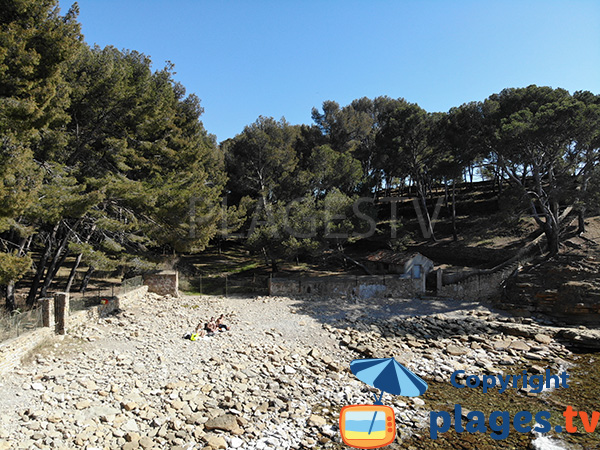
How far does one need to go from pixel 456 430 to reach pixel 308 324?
28.9 feet

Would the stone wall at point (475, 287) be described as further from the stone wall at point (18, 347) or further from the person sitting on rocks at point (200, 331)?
the stone wall at point (18, 347)

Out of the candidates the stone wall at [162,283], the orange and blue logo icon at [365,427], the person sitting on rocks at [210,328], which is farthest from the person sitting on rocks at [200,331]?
the orange and blue logo icon at [365,427]

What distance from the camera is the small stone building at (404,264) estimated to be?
24.3m

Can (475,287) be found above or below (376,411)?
above

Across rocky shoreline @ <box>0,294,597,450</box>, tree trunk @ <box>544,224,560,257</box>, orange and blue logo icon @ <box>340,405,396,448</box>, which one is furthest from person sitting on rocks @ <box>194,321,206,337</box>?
tree trunk @ <box>544,224,560,257</box>

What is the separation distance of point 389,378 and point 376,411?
0.85 meters

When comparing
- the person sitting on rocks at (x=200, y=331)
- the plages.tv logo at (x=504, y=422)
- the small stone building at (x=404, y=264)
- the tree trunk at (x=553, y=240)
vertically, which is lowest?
the plages.tv logo at (x=504, y=422)

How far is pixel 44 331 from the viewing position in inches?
489

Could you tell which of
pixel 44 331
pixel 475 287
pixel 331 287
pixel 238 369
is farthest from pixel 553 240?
pixel 44 331

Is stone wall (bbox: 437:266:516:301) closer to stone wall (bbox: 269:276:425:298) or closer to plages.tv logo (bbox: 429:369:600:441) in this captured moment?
stone wall (bbox: 269:276:425:298)

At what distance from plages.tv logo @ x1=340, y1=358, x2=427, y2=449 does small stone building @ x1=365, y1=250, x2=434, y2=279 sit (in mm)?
16483

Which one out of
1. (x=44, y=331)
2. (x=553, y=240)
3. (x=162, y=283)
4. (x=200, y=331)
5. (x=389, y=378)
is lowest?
(x=200, y=331)

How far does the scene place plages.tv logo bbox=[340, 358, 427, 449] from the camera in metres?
7.68

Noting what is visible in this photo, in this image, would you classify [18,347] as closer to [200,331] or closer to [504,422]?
[200,331]
